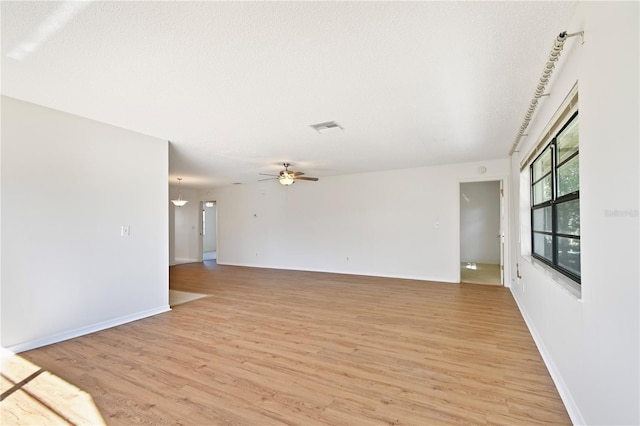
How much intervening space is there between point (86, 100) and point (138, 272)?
83.7 inches

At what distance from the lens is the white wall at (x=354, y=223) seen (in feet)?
20.6

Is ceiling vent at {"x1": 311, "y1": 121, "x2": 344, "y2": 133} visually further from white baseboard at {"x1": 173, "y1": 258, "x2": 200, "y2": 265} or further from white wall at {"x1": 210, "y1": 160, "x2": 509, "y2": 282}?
white baseboard at {"x1": 173, "y1": 258, "x2": 200, "y2": 265}

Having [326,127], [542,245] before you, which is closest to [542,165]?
[542,245]

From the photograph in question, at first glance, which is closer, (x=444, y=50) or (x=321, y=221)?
(x=444, y=50)

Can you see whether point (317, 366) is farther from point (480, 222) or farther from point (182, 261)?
point (182, 261)

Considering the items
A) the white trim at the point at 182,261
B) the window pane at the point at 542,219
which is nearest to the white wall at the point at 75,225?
the window pane at the point at 542,219

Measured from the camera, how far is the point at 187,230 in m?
10.1

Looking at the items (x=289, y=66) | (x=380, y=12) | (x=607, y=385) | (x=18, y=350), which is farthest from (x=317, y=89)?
(x=18, y=350)

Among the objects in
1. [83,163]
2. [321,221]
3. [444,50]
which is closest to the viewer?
[444,50]

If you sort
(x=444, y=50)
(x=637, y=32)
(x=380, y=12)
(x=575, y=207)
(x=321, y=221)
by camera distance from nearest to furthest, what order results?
(x=637, y=32) → (x=380, y=12) → (x=444, y=50) → (x=575, y=207) → (x=321, y=221)

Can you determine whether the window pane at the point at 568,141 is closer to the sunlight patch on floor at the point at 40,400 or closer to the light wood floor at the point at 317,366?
the light wood floor at the point at 317,366

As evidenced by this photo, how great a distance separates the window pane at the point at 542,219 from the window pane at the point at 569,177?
0.49 metres

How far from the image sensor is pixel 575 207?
2230 millimetres

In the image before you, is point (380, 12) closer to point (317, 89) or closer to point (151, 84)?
point (317, 89)
